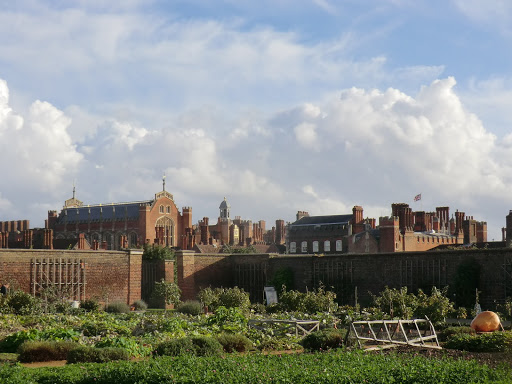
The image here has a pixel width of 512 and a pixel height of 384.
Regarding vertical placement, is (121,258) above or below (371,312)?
above

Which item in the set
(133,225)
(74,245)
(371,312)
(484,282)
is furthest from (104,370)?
(133,225)

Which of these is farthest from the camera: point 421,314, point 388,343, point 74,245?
point 74,245

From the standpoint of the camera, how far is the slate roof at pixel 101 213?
82.2 m

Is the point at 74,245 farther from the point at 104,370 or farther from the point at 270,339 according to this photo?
the point at 104,370

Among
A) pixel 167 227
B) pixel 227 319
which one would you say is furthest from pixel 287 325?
pixel 167 227

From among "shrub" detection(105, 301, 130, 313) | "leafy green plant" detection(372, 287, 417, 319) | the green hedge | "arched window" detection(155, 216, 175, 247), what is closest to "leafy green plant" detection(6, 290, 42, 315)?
"shrub" detection(105, 301, 130, 313)

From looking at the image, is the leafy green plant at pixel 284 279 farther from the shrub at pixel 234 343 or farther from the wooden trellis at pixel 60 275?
the shrub at pixel 234 343

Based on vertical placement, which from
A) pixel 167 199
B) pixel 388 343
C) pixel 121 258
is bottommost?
pixel 388 343

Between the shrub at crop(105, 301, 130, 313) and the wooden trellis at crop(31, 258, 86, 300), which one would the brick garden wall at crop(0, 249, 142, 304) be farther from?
the shrub at crop(105, 301, 130, 313)

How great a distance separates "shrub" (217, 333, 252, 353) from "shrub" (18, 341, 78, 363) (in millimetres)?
3200

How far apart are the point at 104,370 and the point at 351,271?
62.7 feet

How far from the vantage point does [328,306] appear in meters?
24.9

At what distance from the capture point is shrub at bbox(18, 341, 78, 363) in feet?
46.7

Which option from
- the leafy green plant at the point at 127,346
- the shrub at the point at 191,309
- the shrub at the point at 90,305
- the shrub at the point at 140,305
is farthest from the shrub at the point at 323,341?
the shrub at the point at 140,305
